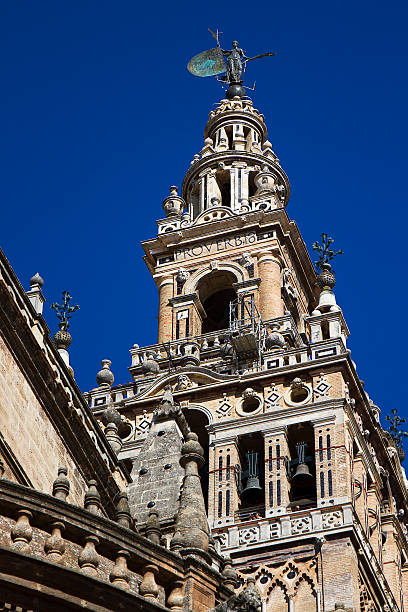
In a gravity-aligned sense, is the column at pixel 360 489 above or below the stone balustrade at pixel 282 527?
above

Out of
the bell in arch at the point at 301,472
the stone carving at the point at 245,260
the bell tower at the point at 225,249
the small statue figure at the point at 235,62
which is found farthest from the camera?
the small statue figure at the point at 235,62

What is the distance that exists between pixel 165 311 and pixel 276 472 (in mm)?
10841

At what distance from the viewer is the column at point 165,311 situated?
159 feet

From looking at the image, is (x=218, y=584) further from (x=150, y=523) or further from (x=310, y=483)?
(x=310, y=483)

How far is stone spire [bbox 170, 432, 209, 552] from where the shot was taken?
63.8 ft

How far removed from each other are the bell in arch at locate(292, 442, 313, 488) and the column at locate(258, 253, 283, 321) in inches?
293

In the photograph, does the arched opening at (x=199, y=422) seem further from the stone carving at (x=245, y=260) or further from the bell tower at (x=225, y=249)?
the stone carving at (x=245, y=260)

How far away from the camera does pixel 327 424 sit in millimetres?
40938

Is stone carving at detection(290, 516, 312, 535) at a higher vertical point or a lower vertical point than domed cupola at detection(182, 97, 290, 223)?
lower

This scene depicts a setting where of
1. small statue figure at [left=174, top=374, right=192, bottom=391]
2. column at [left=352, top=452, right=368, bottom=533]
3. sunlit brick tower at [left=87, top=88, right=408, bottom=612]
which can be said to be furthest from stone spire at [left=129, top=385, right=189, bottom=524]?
small statue figure at [left=174, top=374, right=192, bottom=391]

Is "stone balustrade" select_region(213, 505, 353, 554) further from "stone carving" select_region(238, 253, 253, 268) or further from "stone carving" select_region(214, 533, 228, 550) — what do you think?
"stone carving" select_region(238, 253, 253, 268)

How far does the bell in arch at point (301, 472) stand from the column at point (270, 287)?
7.44 metres

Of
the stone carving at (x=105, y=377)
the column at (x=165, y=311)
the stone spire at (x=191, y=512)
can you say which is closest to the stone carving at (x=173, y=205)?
the column at (x=165, y=311)

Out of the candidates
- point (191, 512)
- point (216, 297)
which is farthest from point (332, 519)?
point (191, 512)
